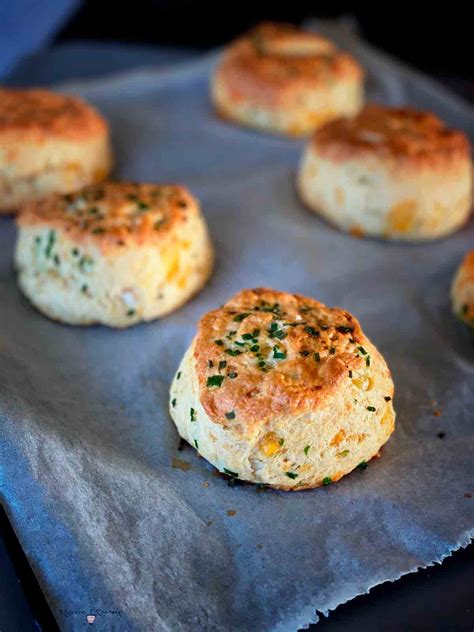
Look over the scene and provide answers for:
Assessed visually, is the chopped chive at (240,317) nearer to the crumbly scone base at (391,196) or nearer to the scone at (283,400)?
the scone at (283,400)

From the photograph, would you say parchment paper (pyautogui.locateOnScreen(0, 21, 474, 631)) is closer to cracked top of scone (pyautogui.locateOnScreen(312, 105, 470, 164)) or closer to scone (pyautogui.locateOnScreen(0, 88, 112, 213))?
scone (pyautogui.locateOnScreen(0, 88, 112, 213))

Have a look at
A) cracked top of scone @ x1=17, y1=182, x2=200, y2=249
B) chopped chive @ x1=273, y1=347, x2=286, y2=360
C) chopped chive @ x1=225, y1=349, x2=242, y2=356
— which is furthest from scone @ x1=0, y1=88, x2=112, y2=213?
chopped chive @ x1=273, y1=347, x2=286, y2=360

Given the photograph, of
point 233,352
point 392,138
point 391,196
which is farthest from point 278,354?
point 392,138

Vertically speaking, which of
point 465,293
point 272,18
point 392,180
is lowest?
point 272,18

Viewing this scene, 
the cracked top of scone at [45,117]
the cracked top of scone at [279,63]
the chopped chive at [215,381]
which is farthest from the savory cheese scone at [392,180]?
the chopped chive at [215,381]

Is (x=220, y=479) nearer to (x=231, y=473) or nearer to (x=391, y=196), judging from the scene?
(x=231, y=473)

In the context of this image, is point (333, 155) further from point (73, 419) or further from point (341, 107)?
point (73, 419)
